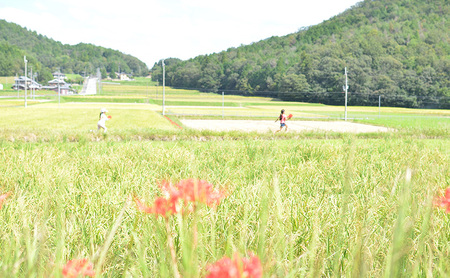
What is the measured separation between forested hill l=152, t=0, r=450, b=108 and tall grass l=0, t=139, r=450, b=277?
49.0m

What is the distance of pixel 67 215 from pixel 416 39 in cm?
9904

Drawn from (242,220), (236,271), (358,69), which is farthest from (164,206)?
(358,69)

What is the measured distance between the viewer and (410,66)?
7125 centimetres

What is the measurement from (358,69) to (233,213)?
7176 cm

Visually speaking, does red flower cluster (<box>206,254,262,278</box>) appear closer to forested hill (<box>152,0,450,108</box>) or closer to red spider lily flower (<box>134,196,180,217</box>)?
red spider lily flower (<box>134,196,180,217</box>)

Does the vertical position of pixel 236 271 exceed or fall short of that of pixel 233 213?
it exceeds it

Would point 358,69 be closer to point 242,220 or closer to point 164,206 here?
point 242,220

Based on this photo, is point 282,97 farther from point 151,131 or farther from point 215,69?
point 151,131

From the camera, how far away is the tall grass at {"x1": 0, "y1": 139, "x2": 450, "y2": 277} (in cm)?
98

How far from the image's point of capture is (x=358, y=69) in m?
69.0

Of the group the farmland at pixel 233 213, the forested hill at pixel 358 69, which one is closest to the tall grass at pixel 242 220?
the farmland at pixel 233 213

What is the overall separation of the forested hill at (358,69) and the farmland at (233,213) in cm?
4788

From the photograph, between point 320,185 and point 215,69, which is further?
point 215,69

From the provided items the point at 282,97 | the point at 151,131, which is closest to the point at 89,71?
the point at 282,97
